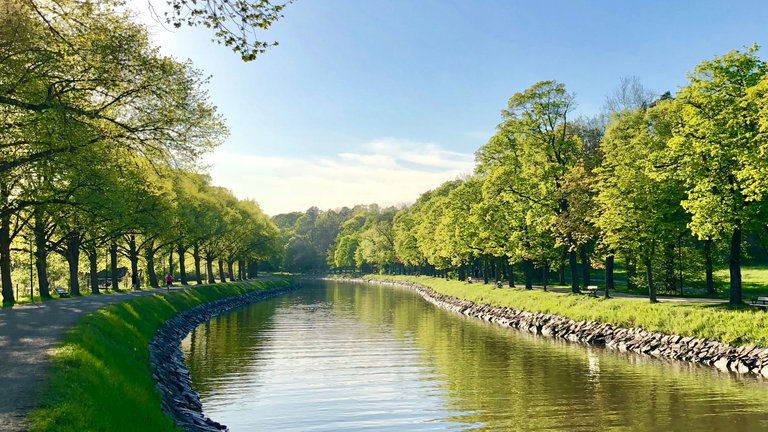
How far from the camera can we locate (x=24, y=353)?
748 inches

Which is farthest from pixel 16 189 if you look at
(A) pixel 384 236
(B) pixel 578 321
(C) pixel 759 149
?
(A) pixel 384 236

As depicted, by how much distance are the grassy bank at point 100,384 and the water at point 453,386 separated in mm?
3828

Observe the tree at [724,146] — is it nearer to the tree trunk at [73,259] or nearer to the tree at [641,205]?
the tree at [641,205]

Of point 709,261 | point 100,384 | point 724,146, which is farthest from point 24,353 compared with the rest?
point 709,261

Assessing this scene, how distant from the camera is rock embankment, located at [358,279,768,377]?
29.3 metres

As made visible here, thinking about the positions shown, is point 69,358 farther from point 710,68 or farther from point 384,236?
point 384,236

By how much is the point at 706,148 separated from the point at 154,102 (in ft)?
103

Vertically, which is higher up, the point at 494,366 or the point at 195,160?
the point at 195,160

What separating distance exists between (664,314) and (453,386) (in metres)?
17.7

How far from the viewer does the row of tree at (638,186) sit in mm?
34281

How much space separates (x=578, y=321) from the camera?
45.3 meters

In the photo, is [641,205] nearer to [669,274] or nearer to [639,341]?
[639,341]

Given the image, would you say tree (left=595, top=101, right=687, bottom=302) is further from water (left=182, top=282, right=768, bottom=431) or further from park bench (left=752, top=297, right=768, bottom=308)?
water (left=182, top=282, right=768, bottom=431)

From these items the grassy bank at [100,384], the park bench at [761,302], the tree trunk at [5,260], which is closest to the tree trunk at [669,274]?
the park bench at [761,302]
